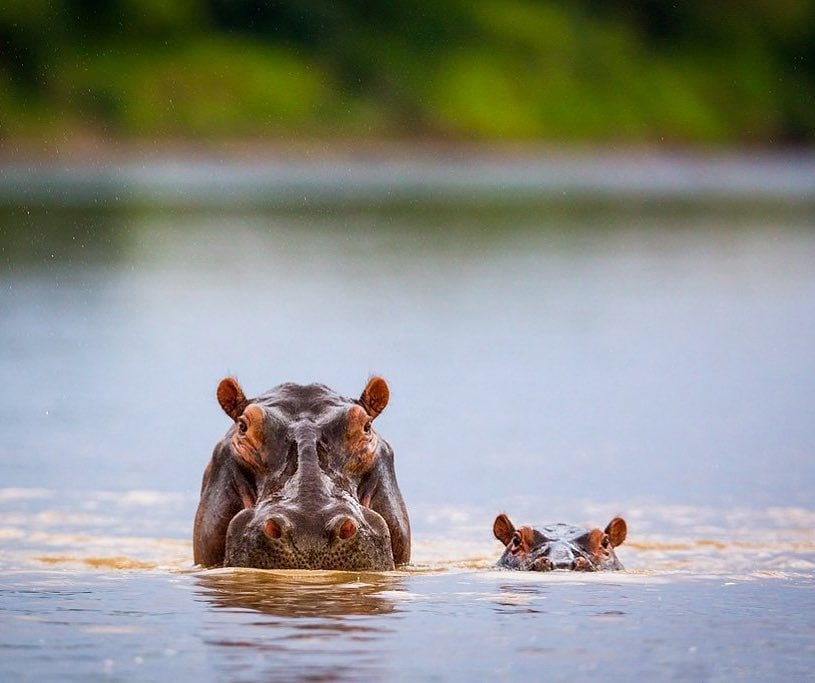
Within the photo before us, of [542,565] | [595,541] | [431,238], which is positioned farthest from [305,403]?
[431,238]

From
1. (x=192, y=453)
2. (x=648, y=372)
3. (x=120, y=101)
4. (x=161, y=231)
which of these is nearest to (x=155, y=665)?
(x=192, y=453)

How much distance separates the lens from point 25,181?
8712 centimetres

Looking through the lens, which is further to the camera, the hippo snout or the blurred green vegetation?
the blurred green vegetation

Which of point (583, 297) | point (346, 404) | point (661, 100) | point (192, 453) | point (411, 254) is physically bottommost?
point (346, 404)

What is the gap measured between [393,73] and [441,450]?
10165 cm

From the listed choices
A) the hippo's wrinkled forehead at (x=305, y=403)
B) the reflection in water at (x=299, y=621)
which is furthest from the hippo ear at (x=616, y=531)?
the reflection in water at (x=299, y=621)

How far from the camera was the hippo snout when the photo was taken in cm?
828

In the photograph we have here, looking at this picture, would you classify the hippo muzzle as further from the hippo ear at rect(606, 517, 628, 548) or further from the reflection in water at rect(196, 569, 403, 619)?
the hippo ear at rect(606, 517, 628, 548)

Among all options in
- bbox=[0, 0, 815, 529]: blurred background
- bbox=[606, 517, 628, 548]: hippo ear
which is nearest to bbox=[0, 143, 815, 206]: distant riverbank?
bbox=[0, 0, 815, 529]: blurred background

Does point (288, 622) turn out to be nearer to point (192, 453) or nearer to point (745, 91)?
point (192, 453)

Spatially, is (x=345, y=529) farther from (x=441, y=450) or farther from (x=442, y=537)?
(x=441, y=450)

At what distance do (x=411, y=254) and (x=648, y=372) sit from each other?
23.6m

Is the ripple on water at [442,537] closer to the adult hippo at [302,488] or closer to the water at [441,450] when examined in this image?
the water at [441,450]

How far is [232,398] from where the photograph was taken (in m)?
9.35
